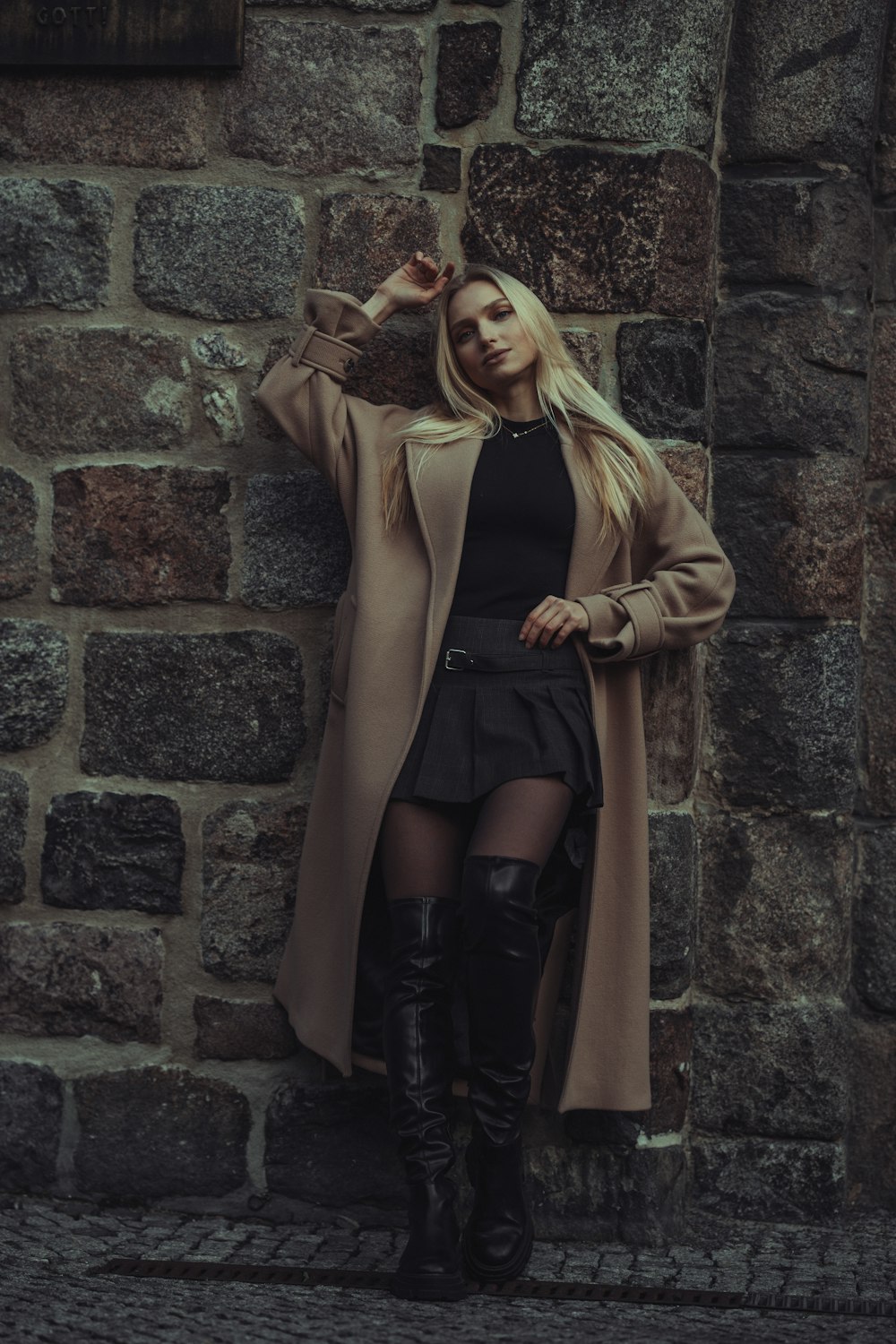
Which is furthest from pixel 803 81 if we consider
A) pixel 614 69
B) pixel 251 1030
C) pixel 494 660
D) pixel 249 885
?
pixel 251 1030

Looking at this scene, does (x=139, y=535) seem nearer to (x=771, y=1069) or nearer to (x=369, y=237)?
(x=369, y=237)

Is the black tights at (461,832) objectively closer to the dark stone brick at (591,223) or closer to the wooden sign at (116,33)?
the dark stone brick at (591,223)

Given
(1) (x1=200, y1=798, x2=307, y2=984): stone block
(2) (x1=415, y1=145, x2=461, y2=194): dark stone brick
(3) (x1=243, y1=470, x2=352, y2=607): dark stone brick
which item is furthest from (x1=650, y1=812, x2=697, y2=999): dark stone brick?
(2) (x1=415, y1=145, x2=461, y2=194): dark stone brick

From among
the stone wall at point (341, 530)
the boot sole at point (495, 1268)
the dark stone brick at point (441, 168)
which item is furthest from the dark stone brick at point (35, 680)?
the boot sole at point (495, 1268)

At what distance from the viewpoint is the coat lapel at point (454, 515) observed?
9.32 feet

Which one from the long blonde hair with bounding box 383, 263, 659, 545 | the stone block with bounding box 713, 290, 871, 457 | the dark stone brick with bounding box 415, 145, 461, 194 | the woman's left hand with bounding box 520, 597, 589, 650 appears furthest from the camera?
the stone block with bounding box 713, 290, 871, 457

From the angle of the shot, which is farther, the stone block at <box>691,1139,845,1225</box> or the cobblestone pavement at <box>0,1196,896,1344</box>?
the stone block at <box>691,1139,845,1225</box>

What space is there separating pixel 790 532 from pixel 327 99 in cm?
134

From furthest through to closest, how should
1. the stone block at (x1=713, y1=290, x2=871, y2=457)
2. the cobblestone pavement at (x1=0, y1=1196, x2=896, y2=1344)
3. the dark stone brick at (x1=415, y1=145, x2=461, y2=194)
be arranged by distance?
the stone block at (x1=713, y1=290, x2=871, y2=457) → the dark stone brick at (x1=415, y1=145, x2=461, y2=194) → the cobblestone pavement at (x1=0, y1=1196, x2=896, y2=1344)

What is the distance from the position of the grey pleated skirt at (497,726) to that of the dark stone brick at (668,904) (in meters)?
0.27

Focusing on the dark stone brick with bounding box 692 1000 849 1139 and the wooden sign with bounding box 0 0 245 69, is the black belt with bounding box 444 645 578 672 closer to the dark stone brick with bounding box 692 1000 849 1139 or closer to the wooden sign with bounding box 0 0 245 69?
the dark stone brick with bounding box 692 1000 849 1139

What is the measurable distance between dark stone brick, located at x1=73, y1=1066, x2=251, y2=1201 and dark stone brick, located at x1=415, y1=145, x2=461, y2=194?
194 centimetres

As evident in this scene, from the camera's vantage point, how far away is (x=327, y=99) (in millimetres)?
3121

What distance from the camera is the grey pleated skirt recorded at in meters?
2.74
